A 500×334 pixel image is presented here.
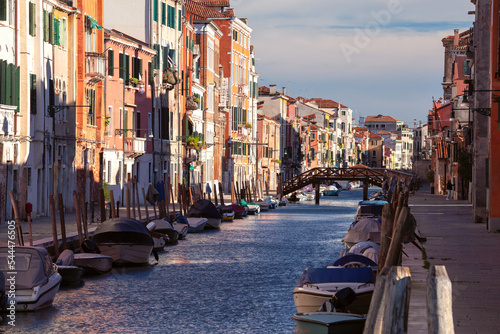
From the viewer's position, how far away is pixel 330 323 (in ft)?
46.2

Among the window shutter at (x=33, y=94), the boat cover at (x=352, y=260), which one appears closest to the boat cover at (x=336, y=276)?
the boat cover at (x=352, y=260)

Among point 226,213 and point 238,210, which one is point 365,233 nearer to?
point 226,213

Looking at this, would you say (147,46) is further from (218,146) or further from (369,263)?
(369,263)

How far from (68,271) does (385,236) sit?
7795 mm

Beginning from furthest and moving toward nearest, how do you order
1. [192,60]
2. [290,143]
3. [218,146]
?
1. [290,143]
2. [218,146]
3. [192,60]

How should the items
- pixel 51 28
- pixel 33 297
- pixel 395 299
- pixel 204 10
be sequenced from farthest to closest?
pixel 204 10, pixel 51 28, pixel 33 297, pixel 395 299

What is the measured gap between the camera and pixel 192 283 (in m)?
23.9

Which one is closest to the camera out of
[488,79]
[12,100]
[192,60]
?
[12,100]

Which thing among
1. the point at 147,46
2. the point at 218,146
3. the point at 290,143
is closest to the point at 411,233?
the point at 147,46

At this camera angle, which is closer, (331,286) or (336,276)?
(331,286)

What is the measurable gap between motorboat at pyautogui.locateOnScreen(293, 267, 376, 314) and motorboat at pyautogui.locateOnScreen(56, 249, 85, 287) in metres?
7.15

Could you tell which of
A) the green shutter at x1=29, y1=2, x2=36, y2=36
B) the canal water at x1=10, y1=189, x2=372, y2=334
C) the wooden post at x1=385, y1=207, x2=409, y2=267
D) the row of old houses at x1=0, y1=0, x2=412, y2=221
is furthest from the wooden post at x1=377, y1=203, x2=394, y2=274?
the green shutter at x1=29, y1=2, x2=36, y2=36

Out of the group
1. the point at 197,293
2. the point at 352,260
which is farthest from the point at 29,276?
the point at 352,260

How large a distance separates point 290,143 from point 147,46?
6253 centimetres
